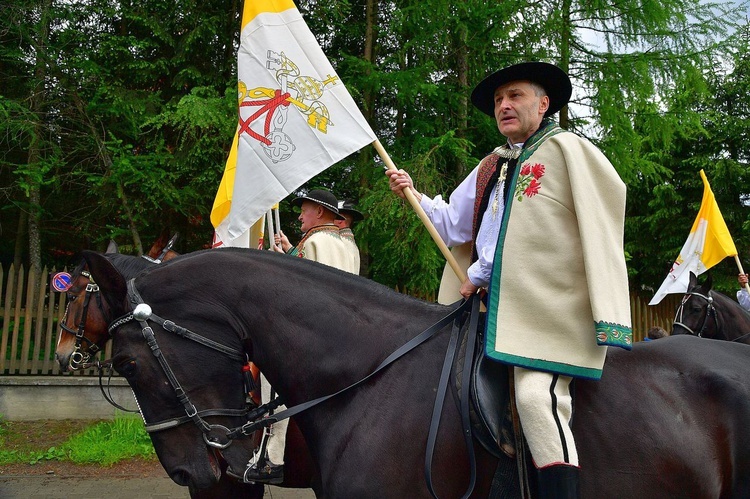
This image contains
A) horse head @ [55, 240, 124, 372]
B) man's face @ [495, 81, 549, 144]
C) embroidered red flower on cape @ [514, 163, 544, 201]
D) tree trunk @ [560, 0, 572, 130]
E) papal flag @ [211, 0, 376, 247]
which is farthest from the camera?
tree trunk @ [560, 0, 572, 130]

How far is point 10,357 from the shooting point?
8570 mm

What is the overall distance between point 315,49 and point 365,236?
5.81 meters

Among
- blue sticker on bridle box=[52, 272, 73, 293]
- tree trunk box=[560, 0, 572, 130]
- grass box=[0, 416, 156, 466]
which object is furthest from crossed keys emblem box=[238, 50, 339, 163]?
tree trunk box=[560, 0, 572, 130]

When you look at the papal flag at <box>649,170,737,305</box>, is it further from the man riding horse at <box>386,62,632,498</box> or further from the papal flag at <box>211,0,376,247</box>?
the man riding horse at <box>386,62,632,498</box>

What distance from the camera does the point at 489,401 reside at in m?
2.34

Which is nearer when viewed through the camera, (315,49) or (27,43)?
(315,49)

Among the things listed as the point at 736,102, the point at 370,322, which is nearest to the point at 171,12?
the point at 370,322

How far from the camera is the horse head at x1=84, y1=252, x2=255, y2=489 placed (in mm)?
2371

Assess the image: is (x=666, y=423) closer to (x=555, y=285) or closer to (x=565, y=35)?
(x=555, y=285)

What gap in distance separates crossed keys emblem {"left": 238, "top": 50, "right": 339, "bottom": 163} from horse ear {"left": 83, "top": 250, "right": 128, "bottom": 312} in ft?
3.83

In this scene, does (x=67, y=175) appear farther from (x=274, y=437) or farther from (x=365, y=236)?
(x=274, y=437)

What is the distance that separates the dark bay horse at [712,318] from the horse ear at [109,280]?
6.73 meters

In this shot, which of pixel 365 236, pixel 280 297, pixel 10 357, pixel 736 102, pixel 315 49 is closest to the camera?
pixel 280 297

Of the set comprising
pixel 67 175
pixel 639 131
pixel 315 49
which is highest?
pixel 639 131
